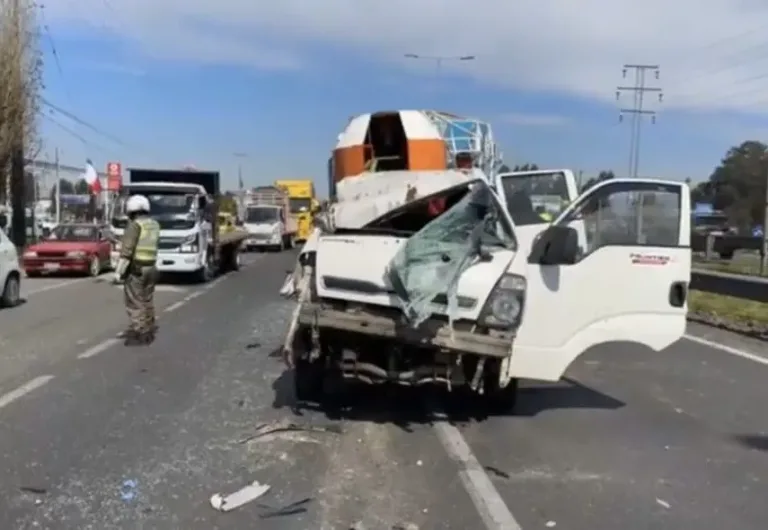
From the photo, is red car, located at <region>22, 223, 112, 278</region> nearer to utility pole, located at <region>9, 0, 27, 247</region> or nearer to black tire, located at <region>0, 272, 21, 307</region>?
black tire, located at <region>0, 272, 21, 307</region>

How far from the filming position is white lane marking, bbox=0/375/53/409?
8680mm

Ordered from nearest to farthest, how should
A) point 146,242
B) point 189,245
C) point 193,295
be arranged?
point 146,242
point 193,295
point 189,245

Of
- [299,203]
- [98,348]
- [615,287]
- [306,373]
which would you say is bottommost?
[98,348]

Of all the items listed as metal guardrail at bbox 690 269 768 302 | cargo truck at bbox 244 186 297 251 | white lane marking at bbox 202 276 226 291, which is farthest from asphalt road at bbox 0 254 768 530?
cargo truck at bbox 244 186 297 251

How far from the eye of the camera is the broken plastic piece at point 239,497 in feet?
18.5

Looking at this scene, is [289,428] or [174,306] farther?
[174,306]

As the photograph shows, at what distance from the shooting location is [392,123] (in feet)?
44.1

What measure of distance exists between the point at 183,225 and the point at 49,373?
14084mm

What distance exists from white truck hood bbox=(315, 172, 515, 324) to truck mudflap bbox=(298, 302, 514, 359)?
128mm

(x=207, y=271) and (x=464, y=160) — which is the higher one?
(x=464, y=160)

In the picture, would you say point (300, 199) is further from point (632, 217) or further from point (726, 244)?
point (632, 217)

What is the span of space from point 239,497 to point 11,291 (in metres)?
13.0

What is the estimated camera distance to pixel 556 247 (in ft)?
24.9

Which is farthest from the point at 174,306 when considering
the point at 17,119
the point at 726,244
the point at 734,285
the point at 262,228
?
the point at 726,244
